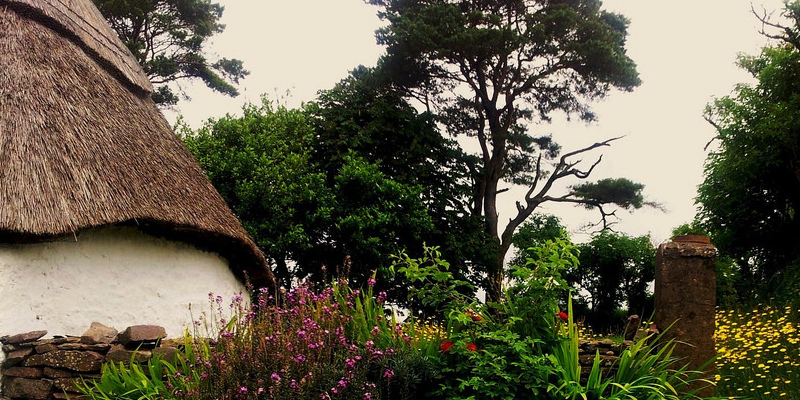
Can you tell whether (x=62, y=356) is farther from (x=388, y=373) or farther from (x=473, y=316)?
(x=473, y=316)

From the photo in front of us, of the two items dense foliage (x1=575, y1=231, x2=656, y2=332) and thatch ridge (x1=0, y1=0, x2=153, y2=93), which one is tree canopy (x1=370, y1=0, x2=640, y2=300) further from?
thatch ridge (x1=0, y1=0, x2=153, y2=93)

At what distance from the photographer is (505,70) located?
17781 millimetres

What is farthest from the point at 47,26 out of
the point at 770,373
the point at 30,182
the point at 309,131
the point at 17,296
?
the point at 770,373

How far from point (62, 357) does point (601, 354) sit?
5368mm

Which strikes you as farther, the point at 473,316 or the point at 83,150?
the point at 83,150

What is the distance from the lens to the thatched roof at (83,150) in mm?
7203

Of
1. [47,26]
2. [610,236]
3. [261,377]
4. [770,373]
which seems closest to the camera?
[261,377]

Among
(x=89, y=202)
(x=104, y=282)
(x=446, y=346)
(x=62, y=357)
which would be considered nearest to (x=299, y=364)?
(x=446, y=346)

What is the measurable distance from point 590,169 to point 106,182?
15.0m

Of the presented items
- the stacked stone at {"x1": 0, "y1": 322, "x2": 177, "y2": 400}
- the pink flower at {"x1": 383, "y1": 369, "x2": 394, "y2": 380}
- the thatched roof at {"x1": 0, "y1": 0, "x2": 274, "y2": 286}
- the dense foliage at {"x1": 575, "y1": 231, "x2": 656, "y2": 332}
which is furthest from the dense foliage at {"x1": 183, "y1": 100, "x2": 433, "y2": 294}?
the pink flower at {"x1": 383, "y1": 369, "x2": 394, "y2": 380}

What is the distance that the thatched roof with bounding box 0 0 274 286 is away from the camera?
7.20 meters

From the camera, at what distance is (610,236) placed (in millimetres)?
17828

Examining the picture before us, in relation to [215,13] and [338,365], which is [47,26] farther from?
[215,13]

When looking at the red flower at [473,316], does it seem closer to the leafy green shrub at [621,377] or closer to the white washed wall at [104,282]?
the leafy green shrub at [621,377]
